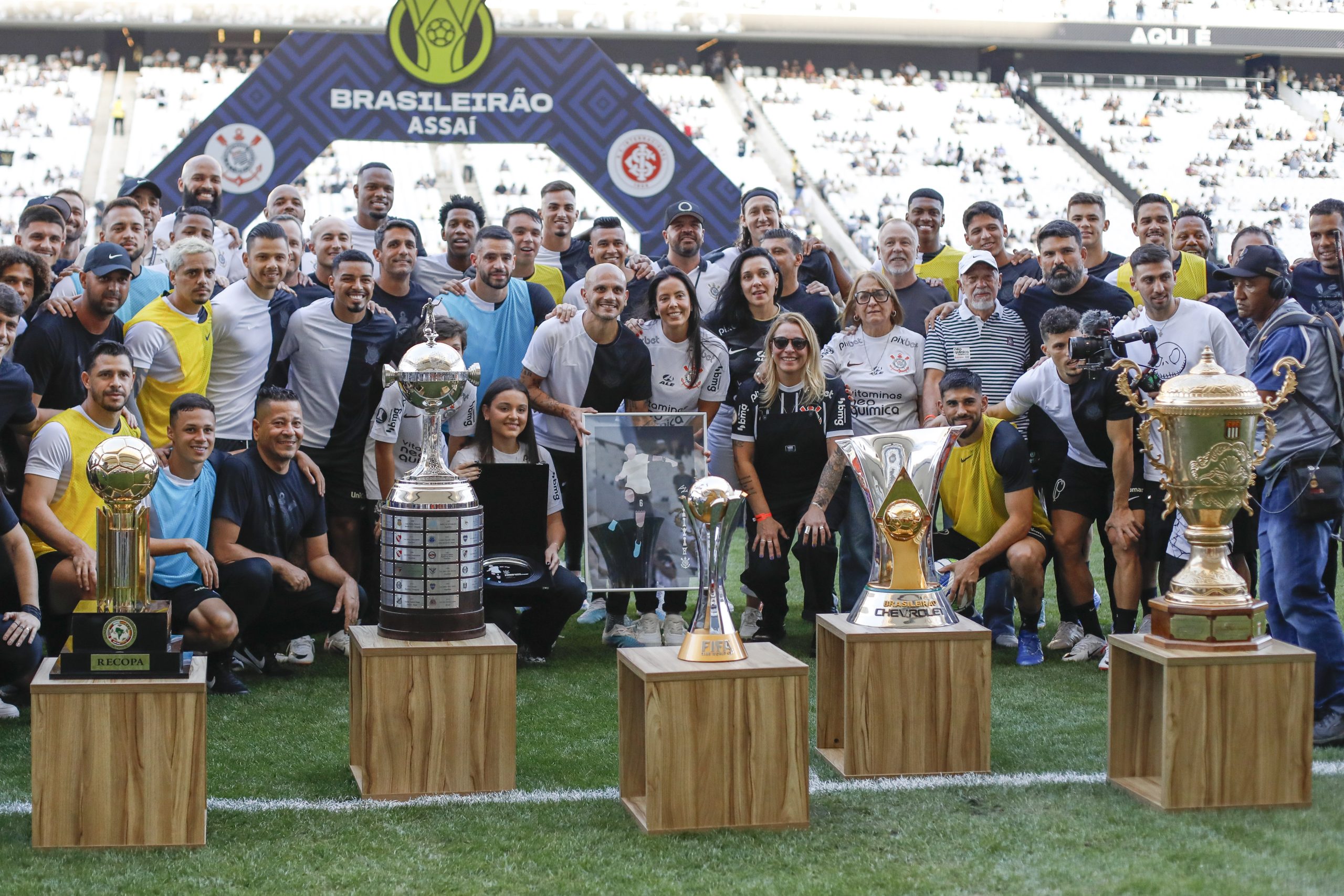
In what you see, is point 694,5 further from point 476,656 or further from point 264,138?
point 476,656

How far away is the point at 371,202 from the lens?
8.02m

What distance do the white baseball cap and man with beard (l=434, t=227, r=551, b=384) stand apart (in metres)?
1.95

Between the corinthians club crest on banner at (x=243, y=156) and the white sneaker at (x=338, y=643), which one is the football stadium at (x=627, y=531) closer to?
the corinthians club crest on banner at (x=243, y=156)

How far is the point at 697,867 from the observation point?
360 cm

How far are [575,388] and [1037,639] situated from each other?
2.28m

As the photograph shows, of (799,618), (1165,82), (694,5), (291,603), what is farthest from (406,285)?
(1165,82)

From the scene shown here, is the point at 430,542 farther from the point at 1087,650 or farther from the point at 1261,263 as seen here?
the point at 1087,650

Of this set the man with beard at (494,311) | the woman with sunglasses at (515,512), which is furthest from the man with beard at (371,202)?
the woman with sunglasses at (515,512)

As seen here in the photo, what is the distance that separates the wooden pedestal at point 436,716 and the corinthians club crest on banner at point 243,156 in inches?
232

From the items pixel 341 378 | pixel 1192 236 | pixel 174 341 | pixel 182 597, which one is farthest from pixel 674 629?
pixel 1192 236

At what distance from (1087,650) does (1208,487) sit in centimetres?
223

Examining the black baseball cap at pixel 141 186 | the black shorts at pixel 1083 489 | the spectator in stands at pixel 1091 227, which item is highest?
the black baseball cap at pixel 141 186

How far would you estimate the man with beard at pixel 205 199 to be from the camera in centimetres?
805

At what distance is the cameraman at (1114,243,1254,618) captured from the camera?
609 centimetres
